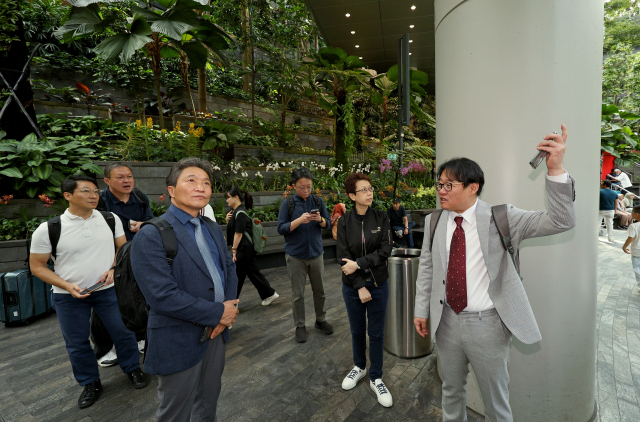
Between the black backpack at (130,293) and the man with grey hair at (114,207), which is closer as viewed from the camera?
the black backpack at (130,293)

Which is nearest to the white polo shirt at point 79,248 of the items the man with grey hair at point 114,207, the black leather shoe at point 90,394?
the man with grey hair at point 114,207

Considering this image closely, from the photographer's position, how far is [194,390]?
65.6 inches

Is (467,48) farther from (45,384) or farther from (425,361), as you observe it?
(45,384)

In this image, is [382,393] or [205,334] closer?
[205,334]

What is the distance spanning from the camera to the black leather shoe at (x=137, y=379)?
9.09 ft

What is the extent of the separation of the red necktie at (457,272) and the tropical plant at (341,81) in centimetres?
824

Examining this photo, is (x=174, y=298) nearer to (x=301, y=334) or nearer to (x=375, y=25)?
(x=301, y=334)

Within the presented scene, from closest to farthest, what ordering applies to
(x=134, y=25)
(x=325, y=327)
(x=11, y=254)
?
(x=325, y=327) < (x=11, y=254) < (x=134, y=25)

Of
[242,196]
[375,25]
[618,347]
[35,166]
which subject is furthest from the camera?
[375,25]

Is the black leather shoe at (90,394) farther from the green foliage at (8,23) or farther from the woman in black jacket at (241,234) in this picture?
the green foliage at (8,23)

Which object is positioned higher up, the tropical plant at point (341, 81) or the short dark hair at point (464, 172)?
the tropical plant at point (341, 81)

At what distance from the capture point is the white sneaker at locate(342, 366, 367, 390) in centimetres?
269

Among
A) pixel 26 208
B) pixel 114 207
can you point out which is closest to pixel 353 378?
pixel 114 207

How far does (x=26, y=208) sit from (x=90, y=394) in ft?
15.1
